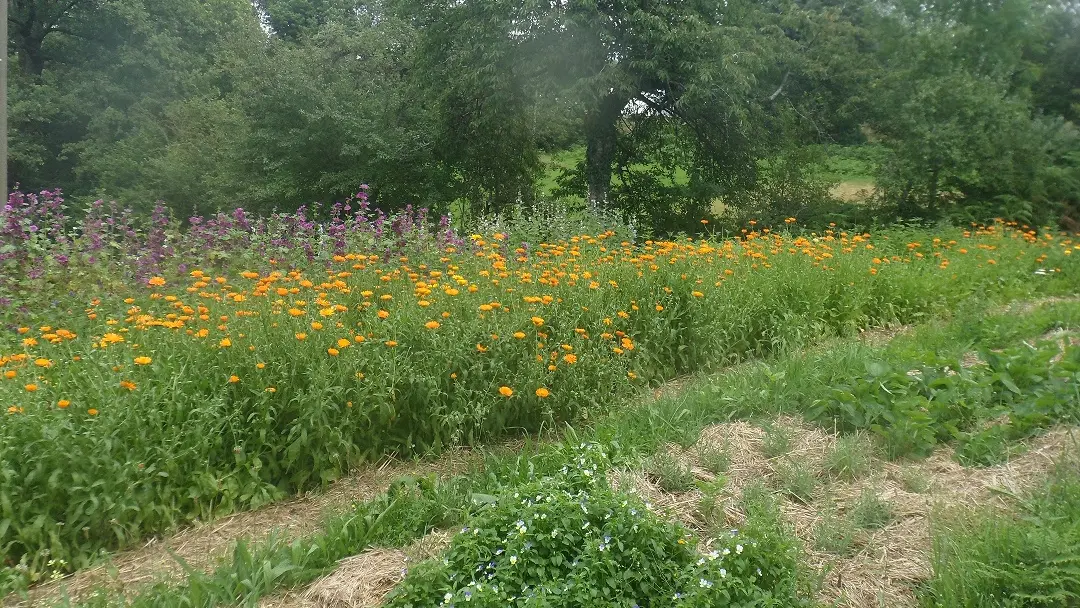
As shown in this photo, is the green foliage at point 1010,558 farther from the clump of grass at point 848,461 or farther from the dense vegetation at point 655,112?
the dense vegetation at point 655,112

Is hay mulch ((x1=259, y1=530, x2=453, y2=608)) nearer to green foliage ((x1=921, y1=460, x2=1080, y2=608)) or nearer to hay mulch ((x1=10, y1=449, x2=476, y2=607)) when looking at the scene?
hay mulch ((x1=10, y1=449, x2=476, y2=607))

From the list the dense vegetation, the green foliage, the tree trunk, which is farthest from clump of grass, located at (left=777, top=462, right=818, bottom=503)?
the tree trunk

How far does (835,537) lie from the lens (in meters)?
2.92

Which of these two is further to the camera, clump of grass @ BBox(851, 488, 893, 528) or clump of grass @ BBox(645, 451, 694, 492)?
clump of grass @ BBox(645, 451, 694, 492)

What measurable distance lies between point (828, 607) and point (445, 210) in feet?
44.8

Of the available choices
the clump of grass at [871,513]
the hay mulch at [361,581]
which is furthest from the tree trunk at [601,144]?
the hay mulch at [361,581]

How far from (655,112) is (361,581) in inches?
493

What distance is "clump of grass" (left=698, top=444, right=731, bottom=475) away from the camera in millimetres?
3430

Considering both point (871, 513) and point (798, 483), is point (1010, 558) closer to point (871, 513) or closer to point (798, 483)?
point (871, 513)

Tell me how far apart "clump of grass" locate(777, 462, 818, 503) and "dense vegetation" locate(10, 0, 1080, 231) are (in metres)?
8.11

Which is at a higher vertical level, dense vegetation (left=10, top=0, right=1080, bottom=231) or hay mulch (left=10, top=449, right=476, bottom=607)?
dense vegetation (left=10, top=0, right=1080, bottom=231)

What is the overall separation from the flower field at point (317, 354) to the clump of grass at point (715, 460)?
0.89m

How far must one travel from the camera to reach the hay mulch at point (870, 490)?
8.96 ft

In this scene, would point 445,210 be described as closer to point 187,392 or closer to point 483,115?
point 483,115
